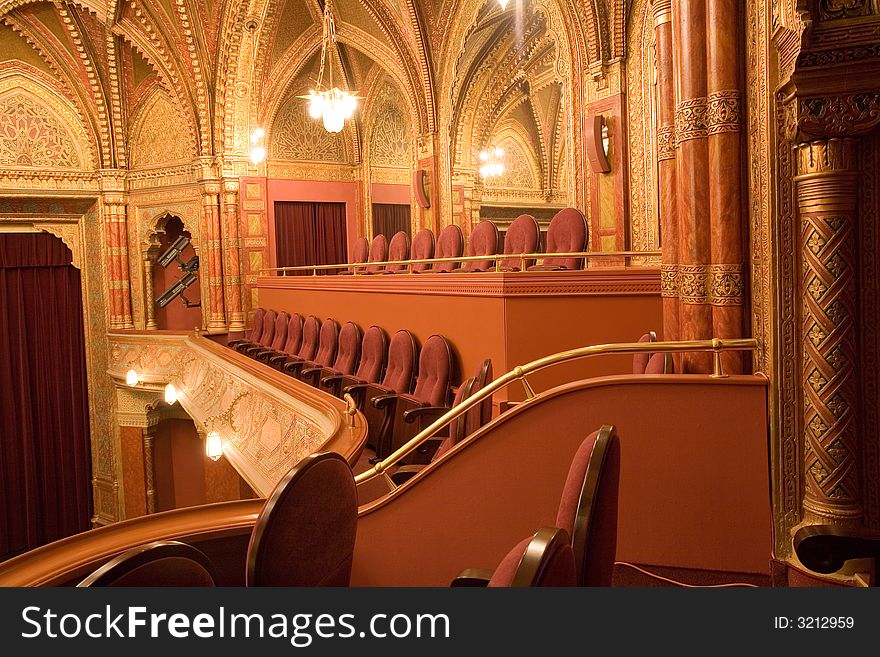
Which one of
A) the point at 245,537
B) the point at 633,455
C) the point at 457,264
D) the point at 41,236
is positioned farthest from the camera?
the point at 41,236

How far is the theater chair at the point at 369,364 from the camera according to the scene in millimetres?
6074

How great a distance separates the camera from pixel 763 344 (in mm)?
2900

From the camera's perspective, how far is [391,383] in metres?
5.89

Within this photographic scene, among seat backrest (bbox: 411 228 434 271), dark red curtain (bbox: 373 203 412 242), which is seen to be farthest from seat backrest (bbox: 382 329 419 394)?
dark red curtain (bbox: 373 203 412 242)

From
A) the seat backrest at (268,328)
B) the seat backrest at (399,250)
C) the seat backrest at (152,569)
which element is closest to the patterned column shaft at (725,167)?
the seat backrest at (152,569)

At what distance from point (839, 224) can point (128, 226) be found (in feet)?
39.7

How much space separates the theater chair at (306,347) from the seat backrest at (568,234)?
2.87m

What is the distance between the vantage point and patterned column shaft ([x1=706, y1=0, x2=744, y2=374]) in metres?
3.03

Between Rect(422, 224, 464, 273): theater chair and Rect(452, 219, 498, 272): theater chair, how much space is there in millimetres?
291

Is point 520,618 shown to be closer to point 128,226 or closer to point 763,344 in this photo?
point 763,344

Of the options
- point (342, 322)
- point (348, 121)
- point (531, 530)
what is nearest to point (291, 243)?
point (348, 121)

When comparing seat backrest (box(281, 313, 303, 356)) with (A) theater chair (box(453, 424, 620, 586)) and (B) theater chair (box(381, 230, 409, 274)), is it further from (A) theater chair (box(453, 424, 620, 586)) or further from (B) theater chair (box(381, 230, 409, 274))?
(A) theater chair (box(453, 424, 620, 586))

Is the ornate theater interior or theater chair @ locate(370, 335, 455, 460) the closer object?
the ornate theater interior

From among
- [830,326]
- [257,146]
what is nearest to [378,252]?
[257,146]
